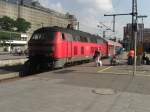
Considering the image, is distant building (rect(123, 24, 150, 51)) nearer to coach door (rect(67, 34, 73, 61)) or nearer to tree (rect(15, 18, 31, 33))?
coach door (rect(67, 34, 73, 61))

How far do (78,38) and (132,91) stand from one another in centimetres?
1590

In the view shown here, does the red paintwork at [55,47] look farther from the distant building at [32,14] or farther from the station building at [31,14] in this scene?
the distant building at [32,14]

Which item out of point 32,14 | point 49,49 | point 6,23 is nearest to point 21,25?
point 6,23

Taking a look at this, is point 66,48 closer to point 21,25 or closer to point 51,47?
point 51,47

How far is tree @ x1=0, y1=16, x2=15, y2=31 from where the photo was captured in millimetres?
124875

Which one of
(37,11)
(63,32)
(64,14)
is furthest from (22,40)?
(63,32)

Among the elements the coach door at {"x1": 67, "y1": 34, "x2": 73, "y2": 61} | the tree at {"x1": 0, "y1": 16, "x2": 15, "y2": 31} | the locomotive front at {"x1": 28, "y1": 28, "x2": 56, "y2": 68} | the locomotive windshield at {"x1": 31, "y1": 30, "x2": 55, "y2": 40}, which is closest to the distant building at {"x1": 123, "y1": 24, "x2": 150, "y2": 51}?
the coach door at {"x1": 67, "y1": 34, "x2": 73, "y2": 61}

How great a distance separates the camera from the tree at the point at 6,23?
12488cm

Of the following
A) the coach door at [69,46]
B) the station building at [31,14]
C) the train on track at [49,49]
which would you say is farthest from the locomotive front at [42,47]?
the station building at [31,14]

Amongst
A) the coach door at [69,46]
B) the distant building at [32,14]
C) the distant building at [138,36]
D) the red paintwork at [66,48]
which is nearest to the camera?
the red paintwork at [66,48]

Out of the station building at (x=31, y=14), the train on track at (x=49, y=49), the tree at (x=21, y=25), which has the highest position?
the station building at (x=31, y=14)

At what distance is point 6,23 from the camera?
4916 inches

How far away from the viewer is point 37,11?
518 ft

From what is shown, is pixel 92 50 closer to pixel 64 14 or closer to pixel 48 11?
pixel 48 11
